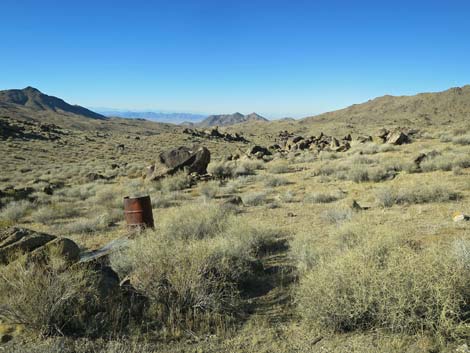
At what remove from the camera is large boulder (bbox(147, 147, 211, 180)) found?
1855 cm

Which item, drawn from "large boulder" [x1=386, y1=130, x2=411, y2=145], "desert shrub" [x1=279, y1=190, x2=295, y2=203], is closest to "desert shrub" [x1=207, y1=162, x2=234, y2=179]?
"desert shrub" [x1=279, y1=190, x2=295, y2=203]

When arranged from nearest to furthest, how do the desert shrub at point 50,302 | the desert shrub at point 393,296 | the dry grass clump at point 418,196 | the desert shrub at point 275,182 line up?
the desert shrub at point 393,296
the desert shrub at point 50,302
the dry grass clump at point 418,196
the desert shrub at point 275,182

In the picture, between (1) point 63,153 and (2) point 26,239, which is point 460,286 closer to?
(2) point 26,239

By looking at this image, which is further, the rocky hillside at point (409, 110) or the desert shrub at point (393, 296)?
the rocky hillside at point (409, 110)

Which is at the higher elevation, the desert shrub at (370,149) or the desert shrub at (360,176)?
the desert shrub at (370,149)

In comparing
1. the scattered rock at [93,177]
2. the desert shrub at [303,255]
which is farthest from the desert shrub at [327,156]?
the desert shrub at [303,255]

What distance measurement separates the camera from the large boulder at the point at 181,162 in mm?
18547

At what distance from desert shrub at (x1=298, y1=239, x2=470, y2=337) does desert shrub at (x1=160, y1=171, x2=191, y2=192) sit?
40.6 ft

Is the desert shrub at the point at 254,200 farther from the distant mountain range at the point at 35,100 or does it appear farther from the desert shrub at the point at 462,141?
the distant mountain range at the point at 35,100

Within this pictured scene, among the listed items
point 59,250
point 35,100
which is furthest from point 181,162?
point 35,100

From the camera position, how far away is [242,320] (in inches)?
176

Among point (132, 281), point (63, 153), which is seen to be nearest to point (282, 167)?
point (132, 281)

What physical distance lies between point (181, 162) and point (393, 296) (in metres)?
16.0

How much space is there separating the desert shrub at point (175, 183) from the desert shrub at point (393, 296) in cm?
1236
